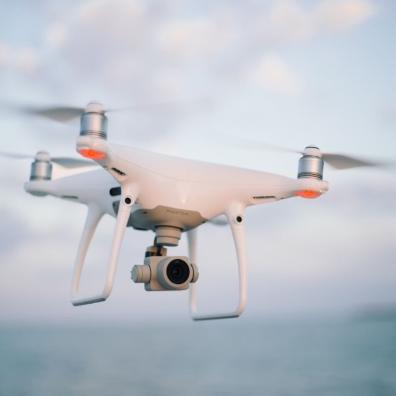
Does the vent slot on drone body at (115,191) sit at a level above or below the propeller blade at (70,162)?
below

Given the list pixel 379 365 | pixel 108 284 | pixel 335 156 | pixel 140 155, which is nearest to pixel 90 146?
pixel 140 155

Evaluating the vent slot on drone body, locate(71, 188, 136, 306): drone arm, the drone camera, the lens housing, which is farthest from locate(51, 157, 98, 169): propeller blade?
the lens housing

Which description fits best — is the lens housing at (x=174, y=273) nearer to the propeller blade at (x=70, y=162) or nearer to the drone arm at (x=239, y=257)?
the drone arm at (x=239, y=257)

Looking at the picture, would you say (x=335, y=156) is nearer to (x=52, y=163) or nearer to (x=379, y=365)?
(x=52, y=163)

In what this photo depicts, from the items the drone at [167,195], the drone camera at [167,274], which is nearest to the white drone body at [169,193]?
the drone at [167,195]

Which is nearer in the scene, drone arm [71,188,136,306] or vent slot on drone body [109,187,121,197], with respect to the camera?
drone arm [71,188,136,306]

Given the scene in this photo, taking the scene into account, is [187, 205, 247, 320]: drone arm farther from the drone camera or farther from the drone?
the drone camera

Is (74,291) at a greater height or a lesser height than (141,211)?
lesser
